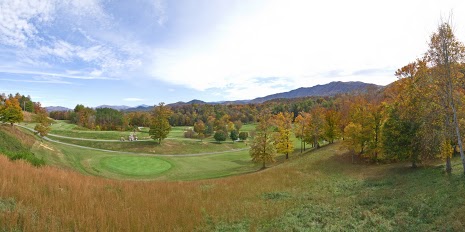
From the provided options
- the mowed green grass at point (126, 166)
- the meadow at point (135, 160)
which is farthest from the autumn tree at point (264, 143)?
the meadow at point (135, 160)

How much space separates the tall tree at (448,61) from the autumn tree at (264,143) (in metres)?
25.1

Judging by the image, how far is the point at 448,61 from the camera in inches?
576

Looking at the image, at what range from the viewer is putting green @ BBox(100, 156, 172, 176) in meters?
36.9

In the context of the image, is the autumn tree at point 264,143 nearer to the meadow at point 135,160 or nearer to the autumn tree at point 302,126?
the meadow at point 135,160

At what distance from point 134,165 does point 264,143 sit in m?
21.7

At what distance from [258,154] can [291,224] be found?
30.1 metres

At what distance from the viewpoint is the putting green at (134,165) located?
121ft

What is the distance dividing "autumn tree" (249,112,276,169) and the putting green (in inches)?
583

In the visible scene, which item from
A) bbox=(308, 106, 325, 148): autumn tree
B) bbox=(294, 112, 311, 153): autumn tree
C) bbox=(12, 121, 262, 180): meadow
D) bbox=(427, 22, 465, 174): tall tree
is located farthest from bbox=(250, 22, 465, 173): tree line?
bbox=(12, 121, 262, 180): meadow

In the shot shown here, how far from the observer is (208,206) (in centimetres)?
974

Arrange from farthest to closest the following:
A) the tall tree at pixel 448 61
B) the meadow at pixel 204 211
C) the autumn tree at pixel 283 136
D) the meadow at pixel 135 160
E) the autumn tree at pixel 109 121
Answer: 1. the autumn tree at pixel 109 121
2. the autumn tree at pixel 283 136
3. the meadow at pixel 135 160
4. the tall tree at pixel 448 61
5. the meadow at pixel 204 211

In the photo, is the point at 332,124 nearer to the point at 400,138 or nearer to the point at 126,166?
the point at 400,138

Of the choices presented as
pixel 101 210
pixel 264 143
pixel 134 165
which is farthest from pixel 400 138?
pixel 134 165

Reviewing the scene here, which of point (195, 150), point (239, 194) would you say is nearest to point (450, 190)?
point (239, 194)
